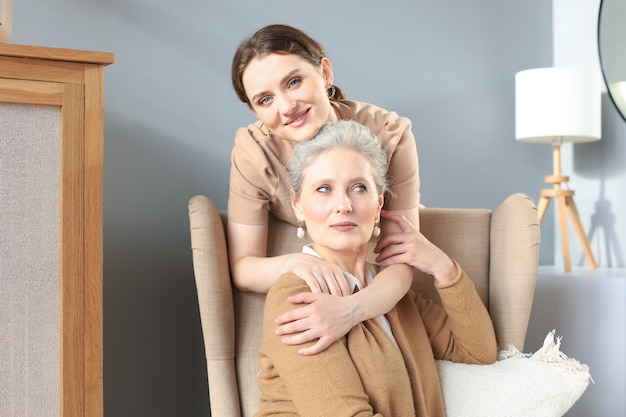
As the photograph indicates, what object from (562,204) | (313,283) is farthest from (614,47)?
(313,283)

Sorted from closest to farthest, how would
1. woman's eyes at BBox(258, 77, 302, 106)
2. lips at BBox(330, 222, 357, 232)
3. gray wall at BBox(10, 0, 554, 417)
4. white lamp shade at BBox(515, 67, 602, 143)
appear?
lips at BBox(330, 222, 357, 232) → woman's eyes at BBox(258, 77, 302, 106) → gray wall at BBox(10, 0, 554, 417) → white lamp shade at BBox(515, 67, 602, 143)

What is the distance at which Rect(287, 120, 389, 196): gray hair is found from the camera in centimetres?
166

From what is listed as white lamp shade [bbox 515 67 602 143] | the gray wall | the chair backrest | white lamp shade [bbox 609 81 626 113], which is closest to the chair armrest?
the chair backrest

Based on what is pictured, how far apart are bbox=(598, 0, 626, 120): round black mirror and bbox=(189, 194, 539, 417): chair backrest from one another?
114 cm

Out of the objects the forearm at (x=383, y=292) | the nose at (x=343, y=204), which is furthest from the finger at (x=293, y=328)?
the nose at (x=343, y=204)

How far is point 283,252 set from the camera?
1.96 metres

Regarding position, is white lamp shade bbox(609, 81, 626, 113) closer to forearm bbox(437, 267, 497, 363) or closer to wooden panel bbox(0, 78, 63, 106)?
forearm bbox(437, 267, 497, 363)

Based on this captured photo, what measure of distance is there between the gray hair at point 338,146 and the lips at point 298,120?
0.04 meters

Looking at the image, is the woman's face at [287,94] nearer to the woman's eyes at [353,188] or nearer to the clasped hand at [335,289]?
the woman's eyes at [353,188]

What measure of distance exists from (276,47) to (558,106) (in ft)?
4.94

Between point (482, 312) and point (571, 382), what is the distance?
25 centimetres

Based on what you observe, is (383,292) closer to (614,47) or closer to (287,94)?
(287,94)

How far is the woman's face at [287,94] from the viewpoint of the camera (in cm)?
169

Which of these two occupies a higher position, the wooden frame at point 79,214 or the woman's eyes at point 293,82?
the woman's eyes at point 293,82
